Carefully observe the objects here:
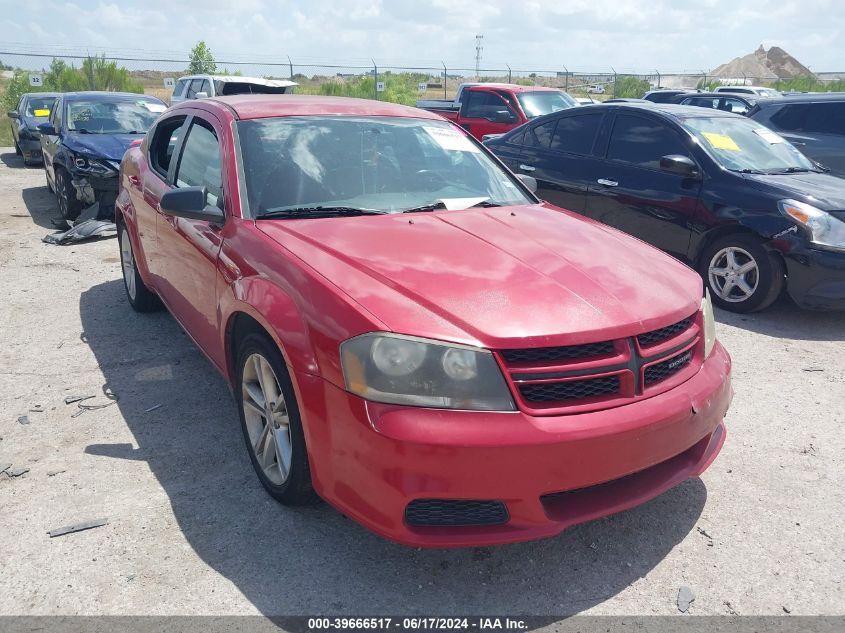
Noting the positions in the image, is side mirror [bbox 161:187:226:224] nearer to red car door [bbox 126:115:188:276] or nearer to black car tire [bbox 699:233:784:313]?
red car door [bbox 126:115:188:276]

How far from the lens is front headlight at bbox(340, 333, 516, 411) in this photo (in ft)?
7.57

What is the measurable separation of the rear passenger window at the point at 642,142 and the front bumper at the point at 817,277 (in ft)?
4.66

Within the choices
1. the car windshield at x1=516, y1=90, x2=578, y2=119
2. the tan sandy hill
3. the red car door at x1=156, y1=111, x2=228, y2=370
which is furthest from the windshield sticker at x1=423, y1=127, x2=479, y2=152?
the tan sandy hill

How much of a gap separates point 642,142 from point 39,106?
14284 mm

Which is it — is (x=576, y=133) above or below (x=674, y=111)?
below

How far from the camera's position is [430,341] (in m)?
2.33

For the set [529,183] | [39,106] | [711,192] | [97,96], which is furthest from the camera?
[39,106]

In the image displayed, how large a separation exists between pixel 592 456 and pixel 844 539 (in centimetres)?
135

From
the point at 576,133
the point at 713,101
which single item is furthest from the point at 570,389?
the point at 713,101

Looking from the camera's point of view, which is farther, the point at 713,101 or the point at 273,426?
the point at 713,101

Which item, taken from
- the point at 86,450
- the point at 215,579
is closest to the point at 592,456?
the point at 215,579

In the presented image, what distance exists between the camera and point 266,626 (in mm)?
2373

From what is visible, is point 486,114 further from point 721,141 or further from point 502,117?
point 721,141

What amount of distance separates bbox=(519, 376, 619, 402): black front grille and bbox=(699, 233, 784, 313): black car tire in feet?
12.5
